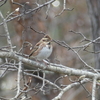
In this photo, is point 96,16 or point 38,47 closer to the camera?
point 38,47

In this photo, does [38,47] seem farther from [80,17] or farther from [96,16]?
[80,17]

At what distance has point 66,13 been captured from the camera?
11156 millimetres

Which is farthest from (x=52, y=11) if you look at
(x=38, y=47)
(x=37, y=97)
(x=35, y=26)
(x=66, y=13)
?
(x=38, y=47)

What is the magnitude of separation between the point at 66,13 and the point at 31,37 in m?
3.25

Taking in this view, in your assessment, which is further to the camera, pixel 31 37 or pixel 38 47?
pixel 31 37

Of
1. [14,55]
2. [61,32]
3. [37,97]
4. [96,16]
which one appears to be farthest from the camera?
[61,32]

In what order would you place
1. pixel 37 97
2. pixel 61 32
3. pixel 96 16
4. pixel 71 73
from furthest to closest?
pixel 61 32
pixel 37 97
pixel 96 16
pixel 71 73

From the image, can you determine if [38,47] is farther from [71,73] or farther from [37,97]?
[37,97]

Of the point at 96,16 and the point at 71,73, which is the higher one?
the point at 96,16

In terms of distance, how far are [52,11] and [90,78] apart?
615 centimetres

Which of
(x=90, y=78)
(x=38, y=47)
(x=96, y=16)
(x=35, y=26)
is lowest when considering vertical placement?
(x=90, y=78)

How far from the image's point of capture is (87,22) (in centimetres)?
1102

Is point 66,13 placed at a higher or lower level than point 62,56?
higher

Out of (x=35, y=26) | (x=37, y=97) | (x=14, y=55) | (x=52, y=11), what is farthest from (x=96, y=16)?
(x=52, y=11)
